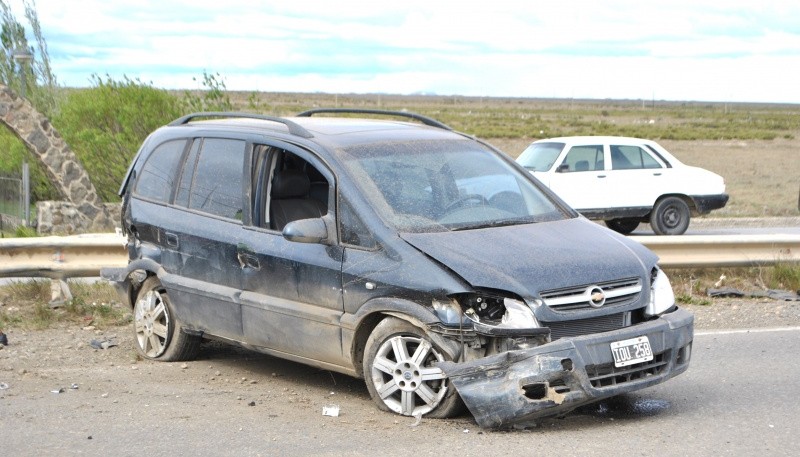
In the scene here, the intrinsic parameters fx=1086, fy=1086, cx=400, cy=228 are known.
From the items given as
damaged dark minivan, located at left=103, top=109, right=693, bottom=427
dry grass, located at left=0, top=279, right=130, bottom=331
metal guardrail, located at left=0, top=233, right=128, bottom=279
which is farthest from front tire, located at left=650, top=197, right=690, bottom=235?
damaged dark minivan, located at left=103, top=109, right=693, bottom=427

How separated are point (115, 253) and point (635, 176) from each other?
438 inches

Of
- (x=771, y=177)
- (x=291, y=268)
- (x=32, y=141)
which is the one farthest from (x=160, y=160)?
(x=771, y=177)

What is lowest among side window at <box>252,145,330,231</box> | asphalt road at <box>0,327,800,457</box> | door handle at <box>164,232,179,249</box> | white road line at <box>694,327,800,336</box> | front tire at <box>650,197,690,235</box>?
front tire at <box>650,197,690,235</box>

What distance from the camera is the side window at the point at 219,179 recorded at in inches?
288

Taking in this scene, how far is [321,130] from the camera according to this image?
7223 mm

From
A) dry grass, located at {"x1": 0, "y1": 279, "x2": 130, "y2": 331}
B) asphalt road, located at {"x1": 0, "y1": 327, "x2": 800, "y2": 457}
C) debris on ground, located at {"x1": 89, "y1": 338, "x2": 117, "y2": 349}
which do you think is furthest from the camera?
dry grass, located at {"x1": 0, "y1": 279, "x2": 130, "y2": 331}

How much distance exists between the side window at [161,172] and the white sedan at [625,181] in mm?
11185

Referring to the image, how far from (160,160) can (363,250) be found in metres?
2.48

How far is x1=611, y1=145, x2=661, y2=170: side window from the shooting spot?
18922mm

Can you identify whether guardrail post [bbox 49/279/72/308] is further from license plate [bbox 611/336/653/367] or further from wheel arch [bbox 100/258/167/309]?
license plate [bbox 611/336/653/367]

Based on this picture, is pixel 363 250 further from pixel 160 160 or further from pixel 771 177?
pixel 771 177

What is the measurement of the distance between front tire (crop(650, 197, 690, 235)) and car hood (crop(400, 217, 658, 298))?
496 inches

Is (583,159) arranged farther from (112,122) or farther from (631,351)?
(631,351)

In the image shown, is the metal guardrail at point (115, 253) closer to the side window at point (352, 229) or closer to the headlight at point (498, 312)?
the side window at point (352, 229)
